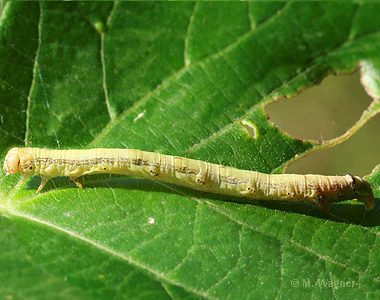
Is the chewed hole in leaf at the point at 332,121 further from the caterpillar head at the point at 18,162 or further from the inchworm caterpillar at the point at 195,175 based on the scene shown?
the caterpillar head at the point at 18,162

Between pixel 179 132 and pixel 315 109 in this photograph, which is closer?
pixel 179 132

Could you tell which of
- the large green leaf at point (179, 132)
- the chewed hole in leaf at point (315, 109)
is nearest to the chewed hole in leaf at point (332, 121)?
the chewed hole in leaf at point (315, 109)

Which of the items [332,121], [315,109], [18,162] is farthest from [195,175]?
[315,109]

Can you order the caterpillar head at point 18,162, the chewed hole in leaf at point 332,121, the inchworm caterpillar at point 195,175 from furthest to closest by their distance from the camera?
the chewed hole in leaf at point 332,121 < the inchworm caterpillar at point 195,175 < the caterpillar head at point 18,162

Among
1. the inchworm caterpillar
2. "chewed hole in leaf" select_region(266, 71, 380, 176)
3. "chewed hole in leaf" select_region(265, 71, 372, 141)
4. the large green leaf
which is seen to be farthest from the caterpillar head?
"chewed hole in leaf" select_region(265, 71, 372, 141)

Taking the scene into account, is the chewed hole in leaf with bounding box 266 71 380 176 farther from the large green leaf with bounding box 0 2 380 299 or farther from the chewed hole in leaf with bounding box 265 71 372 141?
the large green leaf with bounding box 0 2 380 299

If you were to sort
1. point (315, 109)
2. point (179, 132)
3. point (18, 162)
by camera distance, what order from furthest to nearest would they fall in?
1. point (315, 109)
2. point (179, 132)
3. point (18, 162)

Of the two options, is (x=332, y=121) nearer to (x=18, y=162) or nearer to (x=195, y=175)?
(x=195, y=175)
